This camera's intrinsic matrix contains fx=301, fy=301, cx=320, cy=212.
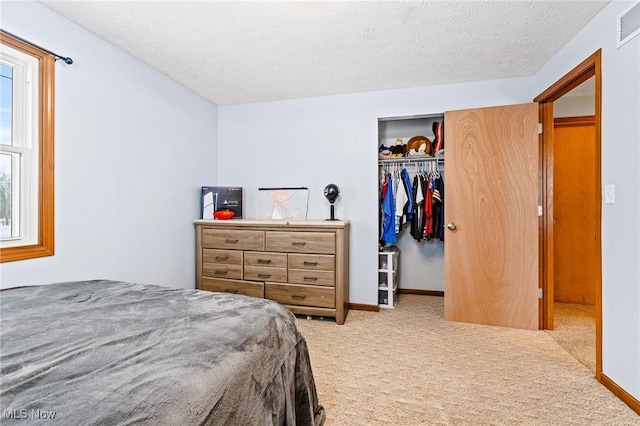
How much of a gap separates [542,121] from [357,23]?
6.62ft

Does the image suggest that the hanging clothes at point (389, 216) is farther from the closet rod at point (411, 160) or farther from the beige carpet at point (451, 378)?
the beige carpet at point (451, 378)

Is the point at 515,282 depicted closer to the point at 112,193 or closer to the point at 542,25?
the point at 542,25

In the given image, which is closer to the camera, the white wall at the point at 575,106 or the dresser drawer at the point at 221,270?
the dresser drawer at the point at 221,270

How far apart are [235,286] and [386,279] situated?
168 centimetres

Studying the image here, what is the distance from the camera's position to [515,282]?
282cm

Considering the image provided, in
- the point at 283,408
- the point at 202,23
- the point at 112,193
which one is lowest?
the point at 283,408

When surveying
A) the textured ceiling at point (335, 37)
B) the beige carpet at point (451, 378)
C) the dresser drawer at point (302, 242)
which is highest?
the textured ceiling at point (335, 37)

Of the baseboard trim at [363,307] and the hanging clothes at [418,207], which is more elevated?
the hanging clothes at [418,207]

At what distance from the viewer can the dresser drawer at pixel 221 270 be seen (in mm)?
3182

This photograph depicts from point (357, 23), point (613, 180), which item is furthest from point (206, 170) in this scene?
point (613, 180)

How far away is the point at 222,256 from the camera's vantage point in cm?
323

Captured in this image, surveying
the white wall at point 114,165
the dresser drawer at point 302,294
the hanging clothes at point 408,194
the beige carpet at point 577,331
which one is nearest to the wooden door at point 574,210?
the beige carpet at point 577,331
